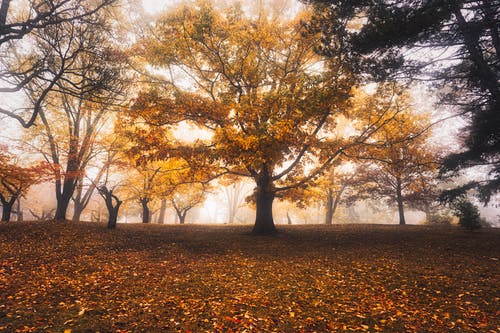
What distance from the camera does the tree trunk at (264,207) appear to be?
1369cm

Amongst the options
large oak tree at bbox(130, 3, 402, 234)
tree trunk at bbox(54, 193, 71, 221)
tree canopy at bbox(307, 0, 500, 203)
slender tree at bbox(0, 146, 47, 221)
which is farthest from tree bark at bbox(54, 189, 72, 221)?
tree canopy at bbox(307, 0, 500, 203)

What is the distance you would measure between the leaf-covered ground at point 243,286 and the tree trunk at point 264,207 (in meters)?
2.74

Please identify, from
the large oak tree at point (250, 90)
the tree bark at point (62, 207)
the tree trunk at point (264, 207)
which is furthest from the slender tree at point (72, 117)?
the tree trunk at point (264, 207)

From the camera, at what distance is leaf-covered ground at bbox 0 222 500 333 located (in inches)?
188

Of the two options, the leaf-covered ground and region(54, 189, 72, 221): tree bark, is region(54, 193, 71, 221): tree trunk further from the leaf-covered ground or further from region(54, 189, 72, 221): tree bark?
the leaf-covered ground

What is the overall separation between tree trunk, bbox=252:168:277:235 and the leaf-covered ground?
2.74 metres

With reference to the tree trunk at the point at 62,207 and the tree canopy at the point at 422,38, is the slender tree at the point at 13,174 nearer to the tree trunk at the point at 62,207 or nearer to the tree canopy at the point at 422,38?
the tree trunk at the point at 62,207

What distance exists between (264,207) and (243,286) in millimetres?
7632

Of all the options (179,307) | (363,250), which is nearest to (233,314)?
(179,307)

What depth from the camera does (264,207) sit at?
1416 centimetres

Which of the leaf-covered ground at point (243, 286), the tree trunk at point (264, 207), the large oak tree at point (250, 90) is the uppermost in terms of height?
the large oak tree at point (250, 90)

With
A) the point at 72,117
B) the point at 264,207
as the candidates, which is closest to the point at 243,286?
the point at 264,207

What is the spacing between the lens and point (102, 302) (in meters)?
5.45

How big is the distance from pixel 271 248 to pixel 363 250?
12.1 ft
